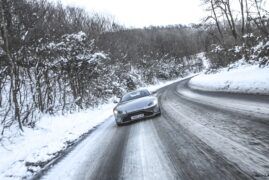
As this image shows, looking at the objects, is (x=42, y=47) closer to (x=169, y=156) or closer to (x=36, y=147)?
(x=36, y=147)

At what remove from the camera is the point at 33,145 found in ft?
32.0

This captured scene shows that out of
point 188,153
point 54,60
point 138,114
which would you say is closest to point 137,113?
point 138,114

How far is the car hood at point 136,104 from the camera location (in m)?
12.1

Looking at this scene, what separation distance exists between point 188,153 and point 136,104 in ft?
22.4

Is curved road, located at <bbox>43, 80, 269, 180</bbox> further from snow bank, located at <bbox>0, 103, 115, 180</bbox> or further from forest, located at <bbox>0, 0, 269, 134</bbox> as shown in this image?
forest, located at <bbox>0, 0, 269, 134</bbox>

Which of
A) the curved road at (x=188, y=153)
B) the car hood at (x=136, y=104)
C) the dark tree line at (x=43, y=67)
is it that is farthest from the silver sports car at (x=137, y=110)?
the dark tree line at (x=43, y=67)

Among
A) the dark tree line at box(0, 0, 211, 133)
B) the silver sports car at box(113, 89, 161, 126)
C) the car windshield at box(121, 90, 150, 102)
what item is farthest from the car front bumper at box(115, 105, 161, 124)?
the dark tree line at box(0, 0, 211, 133)

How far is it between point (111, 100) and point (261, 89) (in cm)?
1786

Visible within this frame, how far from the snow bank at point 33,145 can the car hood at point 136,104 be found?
72.1 inches

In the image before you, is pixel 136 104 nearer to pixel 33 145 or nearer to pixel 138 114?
pixel 138 114

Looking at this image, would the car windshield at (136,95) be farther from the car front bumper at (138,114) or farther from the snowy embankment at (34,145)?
the snowy embankment at (34,145)

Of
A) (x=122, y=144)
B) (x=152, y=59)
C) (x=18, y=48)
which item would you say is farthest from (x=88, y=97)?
(x=152, y=59)

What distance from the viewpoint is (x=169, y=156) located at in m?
5.63

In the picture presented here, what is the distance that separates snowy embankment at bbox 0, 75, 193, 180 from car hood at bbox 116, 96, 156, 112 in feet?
5.75
